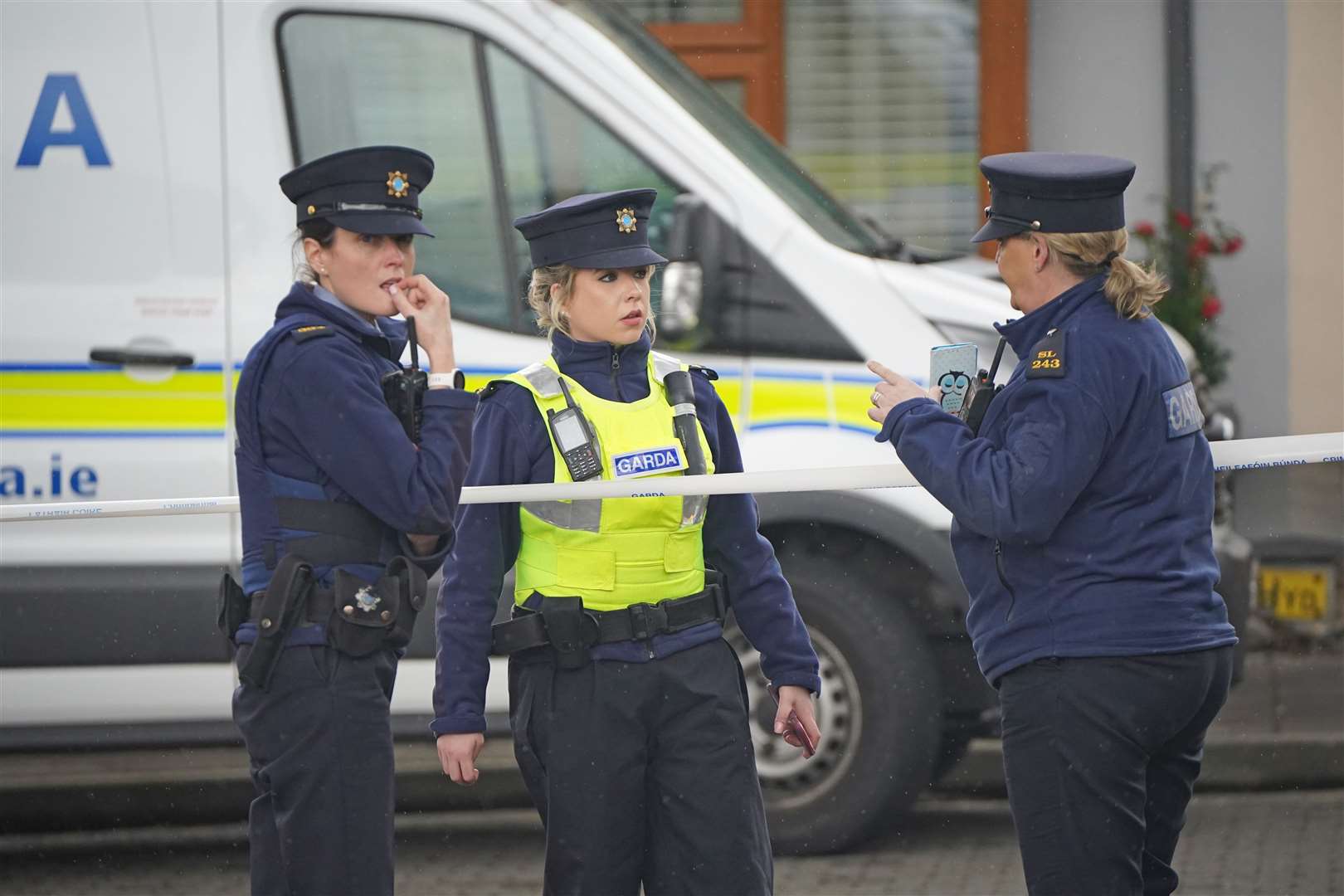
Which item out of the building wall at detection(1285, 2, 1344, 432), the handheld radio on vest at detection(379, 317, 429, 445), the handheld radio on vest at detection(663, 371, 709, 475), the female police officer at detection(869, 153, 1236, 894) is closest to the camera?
the female police officer at detection(869, 153, 1236, 894)

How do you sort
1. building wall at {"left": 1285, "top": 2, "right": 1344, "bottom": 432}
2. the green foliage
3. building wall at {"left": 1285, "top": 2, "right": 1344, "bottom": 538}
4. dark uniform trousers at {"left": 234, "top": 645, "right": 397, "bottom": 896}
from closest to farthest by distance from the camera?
dark uniform trousers at {"left": 234, "top": 645, "right": 397, "bottom": 896}, building wall at {"left": 1285, "top": 2, "right": 1344, "bottom": 538}, building wall at {"left": 1285, "top": 2, "right": 1344, "bottom": 432}, the green foliage

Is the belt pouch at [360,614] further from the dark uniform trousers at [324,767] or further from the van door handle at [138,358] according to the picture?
the van door handle at [138,358]

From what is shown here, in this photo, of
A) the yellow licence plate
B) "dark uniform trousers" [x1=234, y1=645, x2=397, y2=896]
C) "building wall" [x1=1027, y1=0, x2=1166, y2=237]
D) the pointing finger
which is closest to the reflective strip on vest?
"dark uniform trousers" [x1=234, y1=645, x2=397, y2=896]

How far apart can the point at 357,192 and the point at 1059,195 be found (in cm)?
121

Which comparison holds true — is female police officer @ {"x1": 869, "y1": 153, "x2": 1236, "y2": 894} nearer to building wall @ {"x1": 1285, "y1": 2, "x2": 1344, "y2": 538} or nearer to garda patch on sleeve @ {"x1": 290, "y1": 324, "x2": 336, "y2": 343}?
garda patch on sleeve @ {"x1": 290, "y1": 324, "x2": 336, "y2": 343}

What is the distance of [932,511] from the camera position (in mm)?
5250

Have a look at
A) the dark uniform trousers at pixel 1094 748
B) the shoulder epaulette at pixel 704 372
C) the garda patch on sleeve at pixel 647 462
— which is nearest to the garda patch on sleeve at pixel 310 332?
the garda patch on sleeve at pixel 647 462

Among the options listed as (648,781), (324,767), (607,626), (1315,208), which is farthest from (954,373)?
(1315,208)

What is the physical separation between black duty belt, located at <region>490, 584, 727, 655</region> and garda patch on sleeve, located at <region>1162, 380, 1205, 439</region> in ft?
2.95

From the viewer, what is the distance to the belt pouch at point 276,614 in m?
3.24

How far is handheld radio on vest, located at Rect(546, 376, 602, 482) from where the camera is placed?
3.38 m

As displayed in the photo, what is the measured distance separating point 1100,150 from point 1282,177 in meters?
0.83

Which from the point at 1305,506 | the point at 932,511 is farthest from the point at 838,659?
the point at 1305,506

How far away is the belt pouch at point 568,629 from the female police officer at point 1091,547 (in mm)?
628
